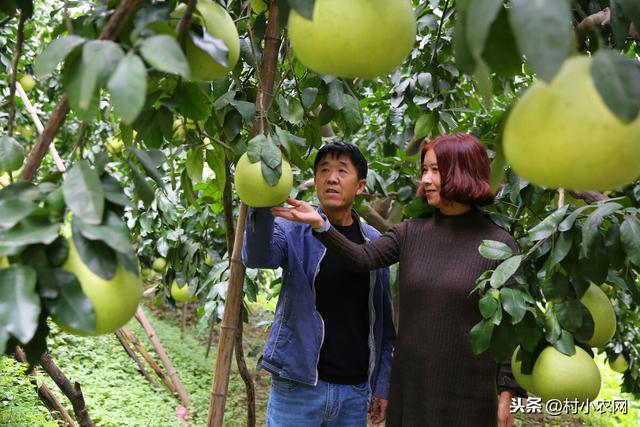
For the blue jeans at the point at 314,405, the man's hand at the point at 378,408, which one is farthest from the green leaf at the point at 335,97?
the man's hand at the point at 378,408

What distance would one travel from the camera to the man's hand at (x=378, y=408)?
6.84 feet

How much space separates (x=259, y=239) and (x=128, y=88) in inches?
40.7

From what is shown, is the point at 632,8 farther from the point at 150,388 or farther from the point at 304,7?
the point at 150,388

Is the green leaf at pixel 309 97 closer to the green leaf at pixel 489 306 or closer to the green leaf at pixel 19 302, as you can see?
the green leaf at pixel 489 306

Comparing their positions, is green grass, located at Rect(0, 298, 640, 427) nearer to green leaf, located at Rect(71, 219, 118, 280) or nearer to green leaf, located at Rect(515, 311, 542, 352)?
green leaf, located at Rect(515, 311, 542, 352)

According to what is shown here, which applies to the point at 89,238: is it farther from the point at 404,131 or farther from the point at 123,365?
the point at 123,365

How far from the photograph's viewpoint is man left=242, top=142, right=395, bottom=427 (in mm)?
1883

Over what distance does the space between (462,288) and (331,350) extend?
461mm

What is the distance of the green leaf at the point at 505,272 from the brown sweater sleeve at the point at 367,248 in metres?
0.55

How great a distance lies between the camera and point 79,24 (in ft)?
2.59

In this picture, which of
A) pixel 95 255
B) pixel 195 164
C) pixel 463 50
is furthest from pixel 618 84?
pixel 195 164

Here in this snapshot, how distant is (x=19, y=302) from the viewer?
1.88ft

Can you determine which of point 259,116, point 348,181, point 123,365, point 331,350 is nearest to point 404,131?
point 348,181

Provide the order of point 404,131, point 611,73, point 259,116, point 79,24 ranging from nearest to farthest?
point 611,73
point 79,24
point 259,116
point 404,131
